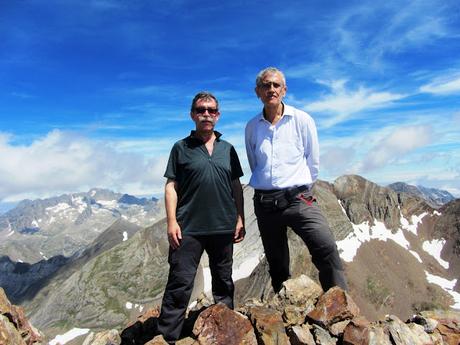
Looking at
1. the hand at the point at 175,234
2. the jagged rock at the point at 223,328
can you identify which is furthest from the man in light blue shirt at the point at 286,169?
the jagged rock at the point at 223,328

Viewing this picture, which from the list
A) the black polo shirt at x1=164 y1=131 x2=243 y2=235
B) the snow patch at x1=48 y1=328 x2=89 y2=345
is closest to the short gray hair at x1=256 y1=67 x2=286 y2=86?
the black polo shirt at x1=164 y1=131 x2=243 y2=235

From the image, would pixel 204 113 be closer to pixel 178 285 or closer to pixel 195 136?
pixel 195 136

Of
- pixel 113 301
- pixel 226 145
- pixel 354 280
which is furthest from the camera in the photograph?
pixel 113 301

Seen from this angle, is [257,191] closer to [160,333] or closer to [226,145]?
[226,145]

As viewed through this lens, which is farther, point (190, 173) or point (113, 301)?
point (113, 301)

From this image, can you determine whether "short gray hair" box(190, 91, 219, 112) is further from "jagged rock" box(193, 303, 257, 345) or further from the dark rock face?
the dark rock face

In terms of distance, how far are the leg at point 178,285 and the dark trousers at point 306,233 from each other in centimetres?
230

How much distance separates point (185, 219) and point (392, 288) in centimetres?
15976

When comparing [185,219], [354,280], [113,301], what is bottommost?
[113,301]

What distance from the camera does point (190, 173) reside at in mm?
11312

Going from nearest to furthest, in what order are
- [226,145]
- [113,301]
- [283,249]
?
[226,145]
[283,249]
[113,301]

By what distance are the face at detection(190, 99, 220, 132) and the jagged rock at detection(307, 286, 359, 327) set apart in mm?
6073

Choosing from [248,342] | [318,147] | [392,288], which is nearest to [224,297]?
[248,342]

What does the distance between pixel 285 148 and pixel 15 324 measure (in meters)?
10.2
